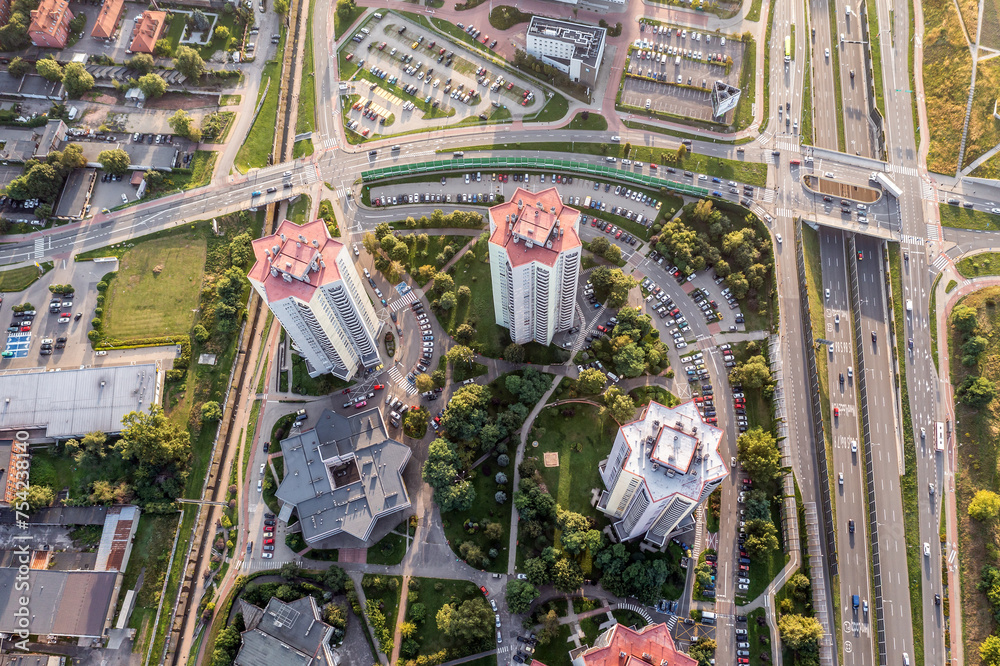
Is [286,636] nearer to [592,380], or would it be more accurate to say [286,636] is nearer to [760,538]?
[592,380]

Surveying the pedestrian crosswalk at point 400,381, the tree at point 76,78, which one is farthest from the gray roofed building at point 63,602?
the tree at point 76,78

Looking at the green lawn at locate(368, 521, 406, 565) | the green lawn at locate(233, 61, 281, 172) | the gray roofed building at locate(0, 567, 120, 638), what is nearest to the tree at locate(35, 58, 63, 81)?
the green lawn at locate(233, 61, 281, 172)

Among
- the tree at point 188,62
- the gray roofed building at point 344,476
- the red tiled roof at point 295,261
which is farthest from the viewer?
the tree at point 188,62

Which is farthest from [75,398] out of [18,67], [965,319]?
[965,319]

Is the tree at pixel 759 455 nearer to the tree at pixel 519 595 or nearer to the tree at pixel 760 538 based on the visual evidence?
the tree at pixel 760 538

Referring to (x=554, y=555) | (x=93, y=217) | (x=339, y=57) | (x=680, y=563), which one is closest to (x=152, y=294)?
(x=93, y=217)

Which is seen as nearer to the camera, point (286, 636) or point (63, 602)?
point (286, 636)
